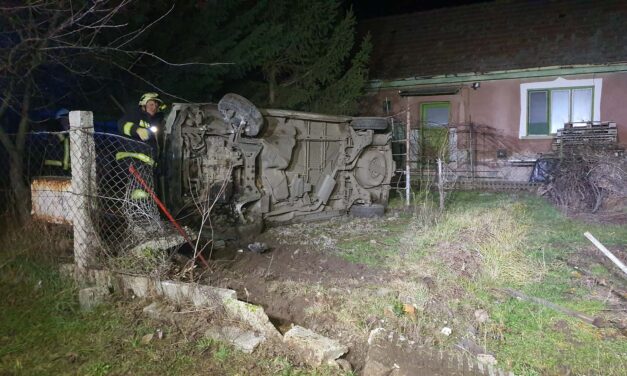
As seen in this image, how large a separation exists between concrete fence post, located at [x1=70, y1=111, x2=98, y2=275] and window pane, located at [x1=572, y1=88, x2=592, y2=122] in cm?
1310

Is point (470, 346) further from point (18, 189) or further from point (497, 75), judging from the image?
point (497, 75)

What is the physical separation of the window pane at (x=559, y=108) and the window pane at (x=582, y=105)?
0.67ft

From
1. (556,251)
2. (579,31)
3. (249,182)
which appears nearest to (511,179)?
(579,31)

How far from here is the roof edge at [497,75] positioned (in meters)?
12.2

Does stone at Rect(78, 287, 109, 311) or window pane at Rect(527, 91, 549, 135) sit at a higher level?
window pane at Rect(527, 91, 549, 135)

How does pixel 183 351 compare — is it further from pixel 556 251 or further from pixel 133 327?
pixel 556 251

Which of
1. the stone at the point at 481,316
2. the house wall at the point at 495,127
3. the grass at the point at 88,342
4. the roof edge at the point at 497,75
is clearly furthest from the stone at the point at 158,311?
the roof edge at the point at 497,75

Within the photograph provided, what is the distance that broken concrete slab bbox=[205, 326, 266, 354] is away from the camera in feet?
11.1

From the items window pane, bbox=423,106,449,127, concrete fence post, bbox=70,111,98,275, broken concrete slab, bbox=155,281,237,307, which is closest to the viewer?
broken concrete slab, bbox=155,281,237,307

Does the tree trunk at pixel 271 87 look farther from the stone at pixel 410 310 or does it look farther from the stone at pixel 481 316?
the stone at pixel 481 316

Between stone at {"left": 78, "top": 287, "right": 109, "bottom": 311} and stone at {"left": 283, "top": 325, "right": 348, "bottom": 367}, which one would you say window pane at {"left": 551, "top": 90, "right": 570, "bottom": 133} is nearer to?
stone at {"left": 283, "top": 325, "right": 348, "bottom": 367}

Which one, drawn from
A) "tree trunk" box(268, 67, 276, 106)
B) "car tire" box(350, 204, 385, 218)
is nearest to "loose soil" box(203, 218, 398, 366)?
"car tire" box(350, 204, 385, 218)

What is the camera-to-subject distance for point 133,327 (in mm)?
3635

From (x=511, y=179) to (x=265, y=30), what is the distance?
8.48m
